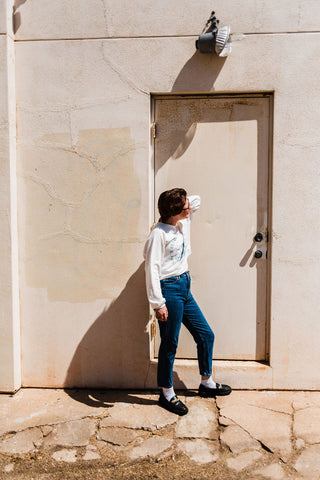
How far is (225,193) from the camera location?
14.1 ft

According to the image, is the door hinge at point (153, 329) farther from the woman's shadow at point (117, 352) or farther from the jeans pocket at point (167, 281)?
the jeans pocket at point (167, 281)

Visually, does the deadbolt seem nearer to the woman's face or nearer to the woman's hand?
the woman's face

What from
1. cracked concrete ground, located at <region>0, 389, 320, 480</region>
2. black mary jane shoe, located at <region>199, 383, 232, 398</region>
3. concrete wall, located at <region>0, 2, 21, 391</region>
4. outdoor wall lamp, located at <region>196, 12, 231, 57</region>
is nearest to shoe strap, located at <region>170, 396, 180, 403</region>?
cracked concrete ground, located at <region>0, 389, 320, 480</region>

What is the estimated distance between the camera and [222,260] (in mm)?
4344

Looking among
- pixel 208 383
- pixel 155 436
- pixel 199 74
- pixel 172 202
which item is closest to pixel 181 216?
pixel 172 202

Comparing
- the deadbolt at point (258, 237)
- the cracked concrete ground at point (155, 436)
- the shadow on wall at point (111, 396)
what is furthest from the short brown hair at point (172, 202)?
the cracked concrete ground at point (155, 436)

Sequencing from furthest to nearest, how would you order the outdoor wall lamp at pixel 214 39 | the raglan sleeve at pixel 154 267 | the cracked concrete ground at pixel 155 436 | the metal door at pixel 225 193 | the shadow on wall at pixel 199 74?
the metal door at pixel 225 193, the shadow on wall at pixel 199 74, the outdoor wall lamp at pixel 214 39, the raglan sleeve at pixel 154 267, the cracked concrete ground at pixel 155 436

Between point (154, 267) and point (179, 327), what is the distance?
57 cm

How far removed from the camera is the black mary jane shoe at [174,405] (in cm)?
394

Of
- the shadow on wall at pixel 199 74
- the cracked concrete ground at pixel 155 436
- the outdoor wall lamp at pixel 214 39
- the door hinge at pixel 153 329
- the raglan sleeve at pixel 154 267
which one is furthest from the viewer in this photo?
the door hinge at pixel 153 329

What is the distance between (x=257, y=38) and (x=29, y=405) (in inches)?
143

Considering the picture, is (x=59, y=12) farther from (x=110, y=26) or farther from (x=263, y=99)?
(x=263, y=99)

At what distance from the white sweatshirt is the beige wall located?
40 centimetres

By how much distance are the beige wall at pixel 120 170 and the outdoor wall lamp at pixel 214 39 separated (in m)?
0.08
